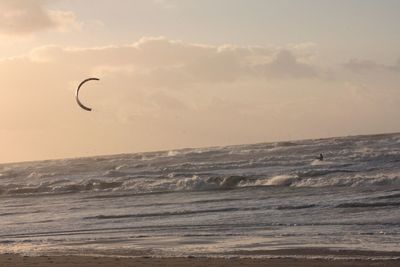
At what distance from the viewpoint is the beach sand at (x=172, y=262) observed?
397 inches

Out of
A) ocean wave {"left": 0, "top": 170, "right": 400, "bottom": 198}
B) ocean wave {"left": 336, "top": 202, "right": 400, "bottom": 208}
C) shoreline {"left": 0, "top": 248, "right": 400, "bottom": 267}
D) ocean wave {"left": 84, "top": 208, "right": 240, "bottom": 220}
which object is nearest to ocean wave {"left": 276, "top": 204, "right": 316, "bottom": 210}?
ocean wave {"left": 336, "top": 202, "right": 400, "bottom": 208}

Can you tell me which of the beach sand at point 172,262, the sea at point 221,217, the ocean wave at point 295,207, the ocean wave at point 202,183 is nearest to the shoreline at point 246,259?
the beach sand at point 172,262

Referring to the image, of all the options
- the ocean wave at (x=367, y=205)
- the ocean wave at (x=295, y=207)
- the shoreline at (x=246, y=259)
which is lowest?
the shoreline at (x=246, y=259)

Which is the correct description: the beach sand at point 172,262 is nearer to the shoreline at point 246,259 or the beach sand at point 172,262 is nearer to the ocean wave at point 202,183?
the shoreline at point 246,259

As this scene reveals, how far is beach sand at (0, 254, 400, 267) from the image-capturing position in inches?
397

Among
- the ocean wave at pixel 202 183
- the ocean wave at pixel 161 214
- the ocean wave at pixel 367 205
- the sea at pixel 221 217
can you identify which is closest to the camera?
the sea at pixel 221 217

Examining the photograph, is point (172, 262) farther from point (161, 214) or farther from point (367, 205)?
point (367, 205)

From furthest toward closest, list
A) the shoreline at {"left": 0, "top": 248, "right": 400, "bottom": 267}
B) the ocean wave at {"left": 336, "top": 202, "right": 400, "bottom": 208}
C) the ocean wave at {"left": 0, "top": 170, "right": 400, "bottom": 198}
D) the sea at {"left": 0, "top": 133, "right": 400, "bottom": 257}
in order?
the ocean wave at {"left": 0, "top": 170, "right": 400, "bottom": 198} → the ocean wave at {"left": 336, "top": 202, "right": 400, "bottom": 208} → the sea at {"left": 0, "top": 133, "right": 400, "bottom": 257} → the shoreline at {"left": 0, "top": 248, "right": 400, "bottom": 267}

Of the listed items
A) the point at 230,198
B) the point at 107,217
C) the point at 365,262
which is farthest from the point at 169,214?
the point at 365,262

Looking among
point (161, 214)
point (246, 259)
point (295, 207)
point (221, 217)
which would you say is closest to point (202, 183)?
point (161, 214)

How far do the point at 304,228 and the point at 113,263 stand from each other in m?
4.71

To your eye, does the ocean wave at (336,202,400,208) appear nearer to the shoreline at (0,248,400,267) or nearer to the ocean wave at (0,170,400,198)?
the shoreline at (0,248,400,267)

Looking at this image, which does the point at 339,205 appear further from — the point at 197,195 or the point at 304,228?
the point at 197,195

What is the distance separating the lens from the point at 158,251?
12.0 m
